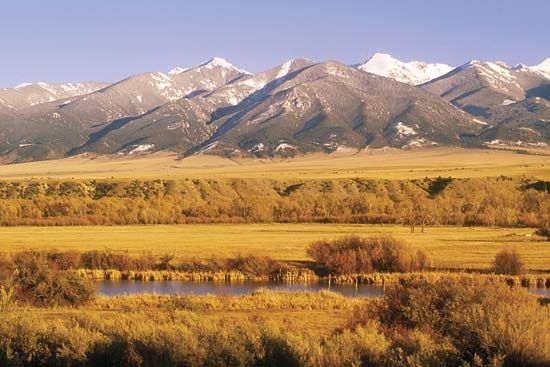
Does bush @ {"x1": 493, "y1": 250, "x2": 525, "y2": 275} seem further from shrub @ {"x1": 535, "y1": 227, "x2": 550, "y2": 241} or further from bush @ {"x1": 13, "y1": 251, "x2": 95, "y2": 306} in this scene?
bush @ {"x1": 13, "y1": 251, "x2": 95, "y2": 306}

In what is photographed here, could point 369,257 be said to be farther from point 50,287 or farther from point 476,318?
point 476,318

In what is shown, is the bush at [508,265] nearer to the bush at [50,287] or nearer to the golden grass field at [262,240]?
the golden grass field at [262,240]

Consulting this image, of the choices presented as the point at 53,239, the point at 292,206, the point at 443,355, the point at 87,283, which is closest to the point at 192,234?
the point at 53,239

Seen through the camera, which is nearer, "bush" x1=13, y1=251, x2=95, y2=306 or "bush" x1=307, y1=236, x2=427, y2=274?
"bush" x1=13, y1=251, x2=95, y2=306

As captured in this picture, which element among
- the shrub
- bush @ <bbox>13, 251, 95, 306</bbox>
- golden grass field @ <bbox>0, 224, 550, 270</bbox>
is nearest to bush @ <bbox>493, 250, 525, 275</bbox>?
golden grass field @ <bbox>0, 224, 550, 270</bbox>

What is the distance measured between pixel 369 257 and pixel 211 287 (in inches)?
369

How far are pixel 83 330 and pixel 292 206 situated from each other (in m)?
67.5

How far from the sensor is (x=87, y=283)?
28.6 m

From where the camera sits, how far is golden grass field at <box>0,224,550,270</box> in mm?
46375

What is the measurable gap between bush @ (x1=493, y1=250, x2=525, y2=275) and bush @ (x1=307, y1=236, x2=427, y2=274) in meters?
3.93

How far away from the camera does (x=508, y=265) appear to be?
39062 millimetres

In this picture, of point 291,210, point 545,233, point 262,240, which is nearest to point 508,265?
point 545,233

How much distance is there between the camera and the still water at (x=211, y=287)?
3494 centimetres

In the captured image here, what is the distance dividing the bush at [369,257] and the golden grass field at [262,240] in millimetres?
1912
